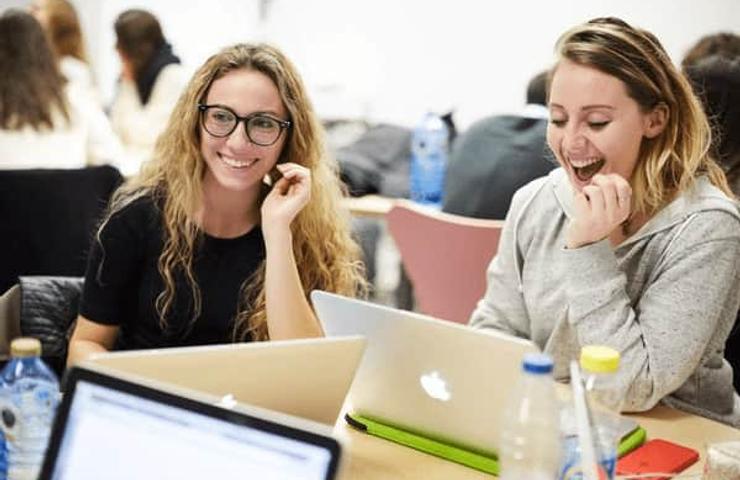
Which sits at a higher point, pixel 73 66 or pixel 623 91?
pixel 623 91

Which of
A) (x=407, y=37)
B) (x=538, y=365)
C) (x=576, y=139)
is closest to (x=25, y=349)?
(x=538, y=365)

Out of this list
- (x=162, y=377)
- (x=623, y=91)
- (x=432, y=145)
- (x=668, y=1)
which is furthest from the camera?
(x=668, y=1)

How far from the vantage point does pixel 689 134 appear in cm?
194

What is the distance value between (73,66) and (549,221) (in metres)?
3.41

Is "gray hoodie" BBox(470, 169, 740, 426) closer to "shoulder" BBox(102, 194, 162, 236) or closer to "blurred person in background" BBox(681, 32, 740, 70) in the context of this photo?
"shoulder" BBox(102, 194, 162, 236)

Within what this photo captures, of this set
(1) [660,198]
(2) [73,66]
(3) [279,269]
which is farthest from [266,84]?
(2) [73,66]

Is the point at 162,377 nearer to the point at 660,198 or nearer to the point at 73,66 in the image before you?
the point at 660,198

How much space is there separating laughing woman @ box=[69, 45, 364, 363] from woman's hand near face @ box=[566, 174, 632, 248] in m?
0.55

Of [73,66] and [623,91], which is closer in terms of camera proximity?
[623,91]

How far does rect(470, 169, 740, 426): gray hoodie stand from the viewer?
1805mm

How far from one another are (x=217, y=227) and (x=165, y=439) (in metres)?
1.11

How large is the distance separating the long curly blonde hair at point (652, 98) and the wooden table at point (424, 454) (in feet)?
1.32

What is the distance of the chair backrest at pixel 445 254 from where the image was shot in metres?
2.73

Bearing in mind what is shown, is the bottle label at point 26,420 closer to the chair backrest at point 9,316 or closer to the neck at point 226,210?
the chair backrest at point 9,316
